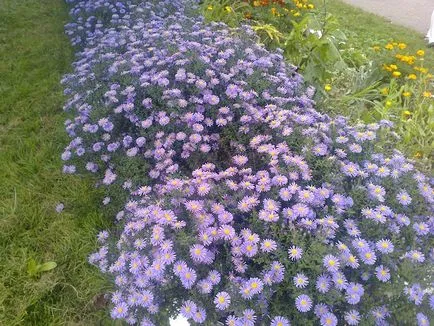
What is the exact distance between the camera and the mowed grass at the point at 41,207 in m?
2.29

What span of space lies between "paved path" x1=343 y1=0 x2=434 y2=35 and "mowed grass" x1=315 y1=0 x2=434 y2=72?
31cm

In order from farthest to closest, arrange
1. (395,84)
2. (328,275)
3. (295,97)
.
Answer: (395,84) < (295,97) < (328,275)

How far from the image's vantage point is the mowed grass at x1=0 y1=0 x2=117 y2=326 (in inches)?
90.4

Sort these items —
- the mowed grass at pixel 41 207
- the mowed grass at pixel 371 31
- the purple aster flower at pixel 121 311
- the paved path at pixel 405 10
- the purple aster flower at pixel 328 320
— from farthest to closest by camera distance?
the paved path at pixel 405 10, the mowed grass at pixel 371 31, the mowed grass at pixel 41 207, the purple aster flower at pixel 121 311, the purple aster flower at pixel 328 320

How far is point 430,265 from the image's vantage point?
1772 mm

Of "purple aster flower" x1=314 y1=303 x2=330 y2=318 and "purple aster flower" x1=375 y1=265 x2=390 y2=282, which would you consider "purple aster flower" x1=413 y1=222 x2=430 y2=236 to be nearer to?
"purple aster flower" x1=375 y1=265 x2=390 y2=282

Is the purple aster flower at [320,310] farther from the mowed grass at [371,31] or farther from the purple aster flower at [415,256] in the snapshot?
the mowed grass at [371,31]

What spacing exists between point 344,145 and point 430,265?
2.40 feet

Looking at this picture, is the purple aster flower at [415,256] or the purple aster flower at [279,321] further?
the purple aster flower at [415,256]

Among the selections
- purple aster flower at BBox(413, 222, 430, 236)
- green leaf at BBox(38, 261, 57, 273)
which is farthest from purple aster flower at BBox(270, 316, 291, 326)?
green leaf at BBox(38, 261, 57, 273)

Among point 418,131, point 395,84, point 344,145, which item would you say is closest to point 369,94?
point 395,84

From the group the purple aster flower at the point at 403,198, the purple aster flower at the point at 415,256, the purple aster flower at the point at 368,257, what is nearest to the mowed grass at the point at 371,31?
the purple aster flower at the point at 403,198

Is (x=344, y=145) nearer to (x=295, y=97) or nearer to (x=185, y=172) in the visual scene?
(x=295, y=97)

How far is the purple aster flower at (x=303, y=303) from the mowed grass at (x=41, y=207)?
1101 millimetres
